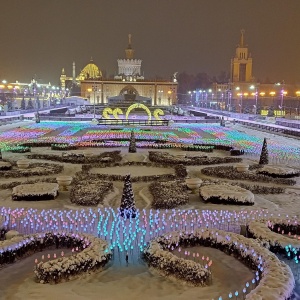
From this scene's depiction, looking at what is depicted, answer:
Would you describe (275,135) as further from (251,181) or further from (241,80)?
(241,80)

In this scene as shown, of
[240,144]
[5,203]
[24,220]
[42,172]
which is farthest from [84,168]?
[240,144]

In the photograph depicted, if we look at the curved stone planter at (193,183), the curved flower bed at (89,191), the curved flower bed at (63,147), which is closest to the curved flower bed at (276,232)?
the curved stone planter at (193,183)

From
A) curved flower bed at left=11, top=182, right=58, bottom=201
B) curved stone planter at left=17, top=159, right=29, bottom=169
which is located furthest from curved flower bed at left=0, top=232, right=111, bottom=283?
curved stone planter at left=17, top=159, right=29, bottom=169

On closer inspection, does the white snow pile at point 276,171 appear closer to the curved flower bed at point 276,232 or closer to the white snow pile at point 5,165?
the curved flower bed at point 276,232

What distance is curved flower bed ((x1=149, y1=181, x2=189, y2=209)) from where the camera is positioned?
12.4m

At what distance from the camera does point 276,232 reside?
10383mm

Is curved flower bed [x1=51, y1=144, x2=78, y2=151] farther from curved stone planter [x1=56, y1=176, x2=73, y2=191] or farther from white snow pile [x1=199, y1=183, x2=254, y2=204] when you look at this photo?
white snow pile [x1=199, y1=183, x2=254, y2=204]

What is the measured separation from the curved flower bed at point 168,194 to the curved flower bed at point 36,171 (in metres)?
4.39

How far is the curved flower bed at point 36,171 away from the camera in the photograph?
639 inches

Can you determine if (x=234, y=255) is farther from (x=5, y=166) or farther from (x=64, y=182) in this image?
(x=5, y=166)

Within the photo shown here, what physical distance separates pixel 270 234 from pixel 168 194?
434 centimetres

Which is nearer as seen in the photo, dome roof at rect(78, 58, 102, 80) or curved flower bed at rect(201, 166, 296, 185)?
curved flower bed at rect(201, 166, 296, 185)

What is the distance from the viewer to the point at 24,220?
1112 centimetres

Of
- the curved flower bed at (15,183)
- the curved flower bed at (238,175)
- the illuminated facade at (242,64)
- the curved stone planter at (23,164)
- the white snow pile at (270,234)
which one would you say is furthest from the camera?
the illuminated facade at (242,64)
